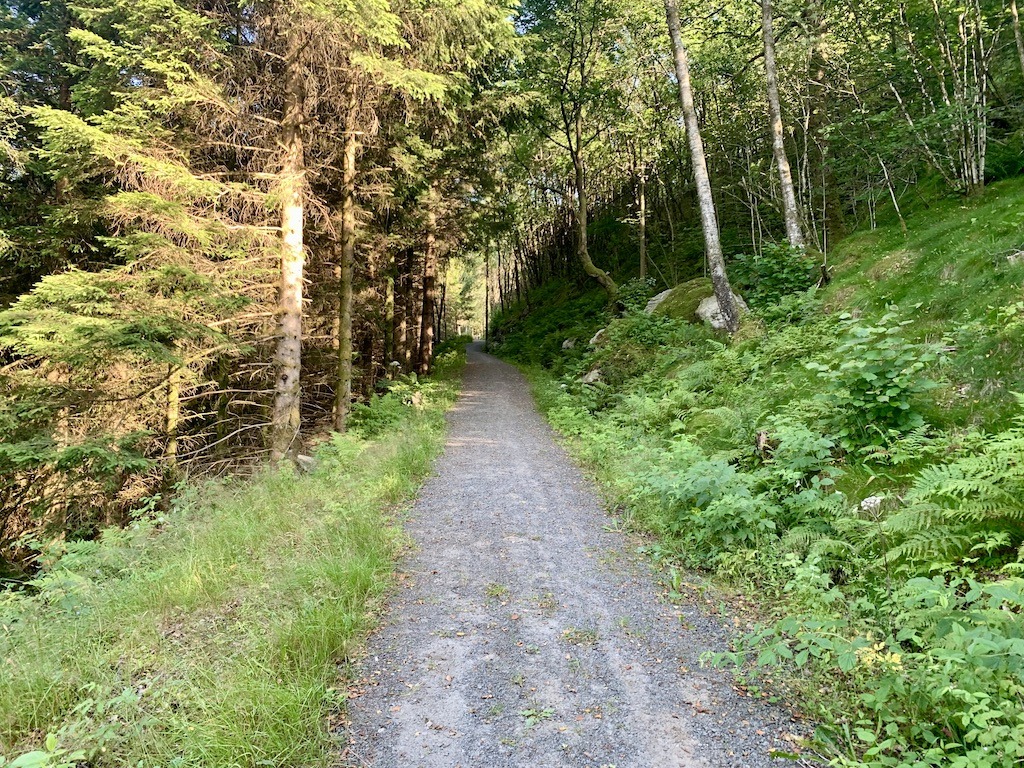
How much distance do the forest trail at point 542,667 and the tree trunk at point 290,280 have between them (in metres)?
4.47

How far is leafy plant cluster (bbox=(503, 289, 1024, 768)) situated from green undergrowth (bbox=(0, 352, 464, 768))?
8.67ft

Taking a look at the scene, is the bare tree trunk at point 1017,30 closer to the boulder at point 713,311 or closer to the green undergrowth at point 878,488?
the green undergrowth at point 878,488

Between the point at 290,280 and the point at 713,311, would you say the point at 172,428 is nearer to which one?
the point at 290,280

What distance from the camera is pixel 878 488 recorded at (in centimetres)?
447

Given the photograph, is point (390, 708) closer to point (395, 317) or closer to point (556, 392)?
point (556, 392)

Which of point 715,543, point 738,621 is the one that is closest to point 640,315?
point 715,543

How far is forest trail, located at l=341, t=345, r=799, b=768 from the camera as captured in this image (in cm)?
269

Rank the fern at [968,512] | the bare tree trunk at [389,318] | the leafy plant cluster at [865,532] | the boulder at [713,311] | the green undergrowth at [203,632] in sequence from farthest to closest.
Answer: the bare tree trunk at [389,318] → the boulder at [713,311] → the fern at [968,512] → the green undergrowth at [203,632] → the leafy plant cluster at [865,532]

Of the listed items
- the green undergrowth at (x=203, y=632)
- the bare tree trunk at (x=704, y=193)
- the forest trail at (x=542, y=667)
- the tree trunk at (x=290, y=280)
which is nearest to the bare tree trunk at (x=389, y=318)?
the tree trunk at (x=290, y=280)

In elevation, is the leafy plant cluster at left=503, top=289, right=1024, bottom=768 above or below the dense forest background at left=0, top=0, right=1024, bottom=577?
below

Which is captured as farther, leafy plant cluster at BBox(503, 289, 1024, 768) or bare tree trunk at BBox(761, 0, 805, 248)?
bare tree trunk at BBox(761, 0, 805, 248)

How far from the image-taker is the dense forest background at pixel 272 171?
7.20 metres

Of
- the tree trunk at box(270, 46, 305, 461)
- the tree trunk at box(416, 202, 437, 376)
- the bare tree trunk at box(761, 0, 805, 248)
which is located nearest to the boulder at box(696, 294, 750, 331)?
the bare tree trunk at box(761, 0, 805, 248)

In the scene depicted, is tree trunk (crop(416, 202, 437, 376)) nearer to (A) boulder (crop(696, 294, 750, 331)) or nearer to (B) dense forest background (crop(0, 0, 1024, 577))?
(B) dense forest background (crop(0, 0, 1024, 577))
